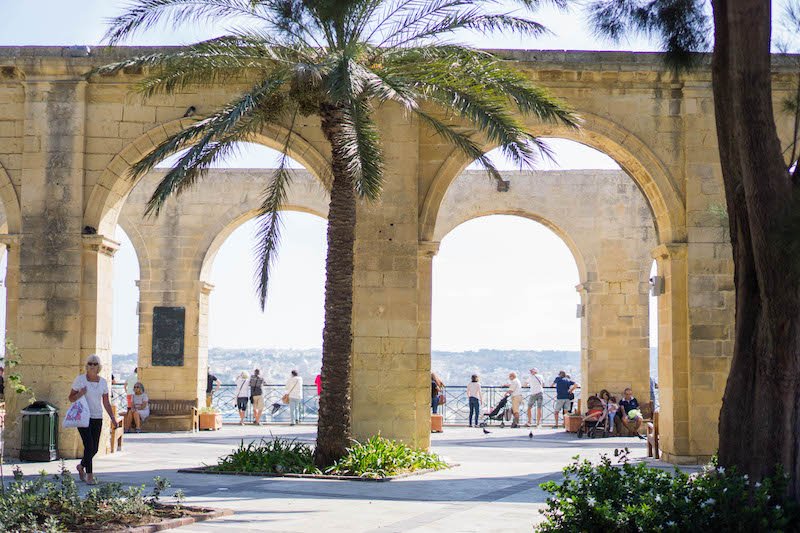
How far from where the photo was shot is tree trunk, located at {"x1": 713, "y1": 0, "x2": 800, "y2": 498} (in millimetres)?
7453

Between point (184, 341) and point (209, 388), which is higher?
point (184, 341)

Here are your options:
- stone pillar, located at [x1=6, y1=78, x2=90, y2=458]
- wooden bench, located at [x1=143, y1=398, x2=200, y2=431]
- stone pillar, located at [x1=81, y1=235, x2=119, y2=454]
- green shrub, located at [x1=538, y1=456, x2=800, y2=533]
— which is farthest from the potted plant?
green shrub, located at [x1=538, y1=456, x2=800, y2=533]

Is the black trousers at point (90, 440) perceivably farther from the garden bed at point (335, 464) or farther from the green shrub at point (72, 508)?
the green shrub at point (72, 508)

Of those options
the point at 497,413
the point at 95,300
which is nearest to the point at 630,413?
the point at 497,413

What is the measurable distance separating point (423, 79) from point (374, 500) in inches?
204

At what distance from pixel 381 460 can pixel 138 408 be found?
9013 mm

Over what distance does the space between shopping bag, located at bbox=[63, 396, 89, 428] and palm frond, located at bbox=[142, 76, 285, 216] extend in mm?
2351

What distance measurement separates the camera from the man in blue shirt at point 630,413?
69.2ft

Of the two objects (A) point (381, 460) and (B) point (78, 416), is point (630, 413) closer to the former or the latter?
(A) point (381, 460)

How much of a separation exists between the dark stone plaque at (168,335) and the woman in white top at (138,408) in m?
1.52

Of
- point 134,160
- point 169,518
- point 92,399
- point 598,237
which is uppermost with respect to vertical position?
point 134,160

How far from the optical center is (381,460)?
13.3 meters

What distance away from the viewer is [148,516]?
8789 millimetres

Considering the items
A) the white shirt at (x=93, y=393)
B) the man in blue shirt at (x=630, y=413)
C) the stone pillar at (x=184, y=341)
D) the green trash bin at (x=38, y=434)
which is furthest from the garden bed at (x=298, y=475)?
the stone pillar at (x=184, y=341)
